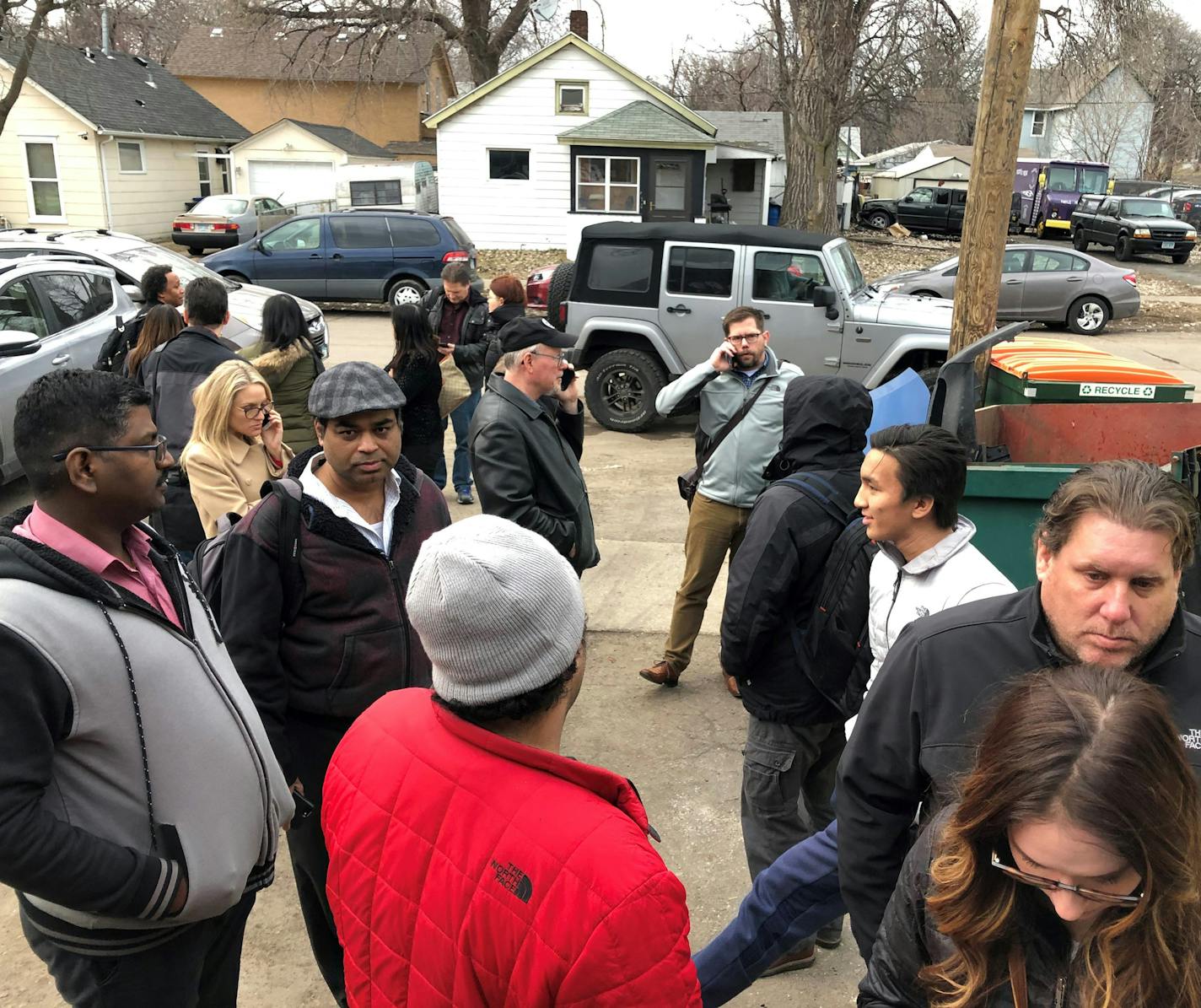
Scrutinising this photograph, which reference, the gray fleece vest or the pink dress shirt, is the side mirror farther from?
the gray fleece vest

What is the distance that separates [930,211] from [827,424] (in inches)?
1325

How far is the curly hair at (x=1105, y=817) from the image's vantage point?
1.33 m

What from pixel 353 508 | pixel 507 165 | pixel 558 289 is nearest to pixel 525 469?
pixel 353 508

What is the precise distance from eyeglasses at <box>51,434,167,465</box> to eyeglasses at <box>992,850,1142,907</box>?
6.30 feet

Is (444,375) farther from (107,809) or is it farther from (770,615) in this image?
(107,809)

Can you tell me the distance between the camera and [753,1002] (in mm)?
3244

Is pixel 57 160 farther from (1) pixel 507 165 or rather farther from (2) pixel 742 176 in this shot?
(2) pixel 742 176

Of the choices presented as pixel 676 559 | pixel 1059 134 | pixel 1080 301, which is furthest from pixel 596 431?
pixel 1059 134

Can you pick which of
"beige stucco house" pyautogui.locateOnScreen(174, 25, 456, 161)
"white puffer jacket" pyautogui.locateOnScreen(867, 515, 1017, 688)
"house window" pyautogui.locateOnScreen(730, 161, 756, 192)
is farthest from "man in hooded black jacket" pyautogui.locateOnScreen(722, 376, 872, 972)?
"beige stucco house" pyautogui.locateOnScreen(174, 25, 456, 161)

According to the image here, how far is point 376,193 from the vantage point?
31078mm

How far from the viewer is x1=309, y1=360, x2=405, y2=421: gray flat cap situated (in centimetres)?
294

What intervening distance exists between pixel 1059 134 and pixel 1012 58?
182 ft

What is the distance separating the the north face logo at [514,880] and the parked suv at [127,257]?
8.85 metres

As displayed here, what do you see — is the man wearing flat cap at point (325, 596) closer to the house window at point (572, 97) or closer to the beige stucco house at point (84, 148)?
the house window at point (572, 97)
